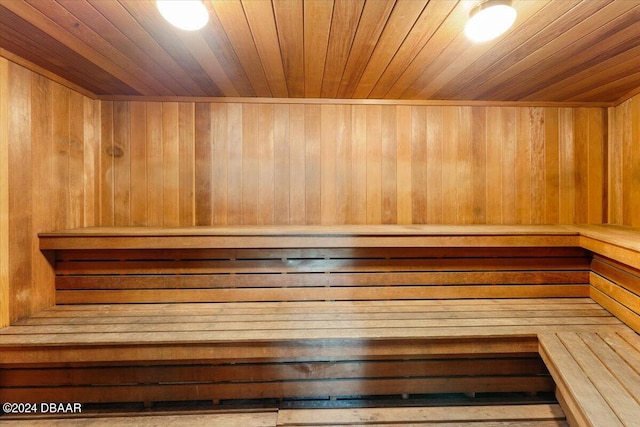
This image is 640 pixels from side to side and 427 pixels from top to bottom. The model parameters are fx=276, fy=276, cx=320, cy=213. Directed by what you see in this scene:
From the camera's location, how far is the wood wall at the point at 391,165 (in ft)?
7.52

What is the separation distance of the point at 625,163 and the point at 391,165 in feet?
6.04

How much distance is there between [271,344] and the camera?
1499mm

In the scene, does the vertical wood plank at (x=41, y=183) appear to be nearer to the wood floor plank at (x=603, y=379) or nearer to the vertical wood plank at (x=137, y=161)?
the vertical wood plank at (x=137, y=161)

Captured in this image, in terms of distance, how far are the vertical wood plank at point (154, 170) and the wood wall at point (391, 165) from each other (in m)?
0.14

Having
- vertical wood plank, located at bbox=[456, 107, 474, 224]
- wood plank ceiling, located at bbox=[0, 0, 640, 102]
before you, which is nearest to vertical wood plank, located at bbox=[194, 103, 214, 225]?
wood plank ceiling, located at bbox=[0, 0, 640, 102]

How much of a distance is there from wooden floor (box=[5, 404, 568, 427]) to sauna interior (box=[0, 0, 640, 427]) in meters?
0.01

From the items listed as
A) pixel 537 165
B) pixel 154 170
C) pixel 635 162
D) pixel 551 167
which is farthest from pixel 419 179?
pixel 154 170

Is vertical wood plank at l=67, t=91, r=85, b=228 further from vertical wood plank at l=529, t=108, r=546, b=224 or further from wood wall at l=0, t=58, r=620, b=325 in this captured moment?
vertical wood plank at l=529, t=108, r=546, b=224

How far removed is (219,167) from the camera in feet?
7.52

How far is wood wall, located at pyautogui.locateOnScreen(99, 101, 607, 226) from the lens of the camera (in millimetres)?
2293

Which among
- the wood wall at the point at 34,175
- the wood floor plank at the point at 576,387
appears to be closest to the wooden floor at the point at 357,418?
the wood floor plank at the point at 576,387

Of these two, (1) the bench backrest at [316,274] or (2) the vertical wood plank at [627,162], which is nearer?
(1) the bench backrest at [316,274]

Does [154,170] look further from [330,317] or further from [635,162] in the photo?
[635,162]

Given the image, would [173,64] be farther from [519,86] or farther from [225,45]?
[519,86]
